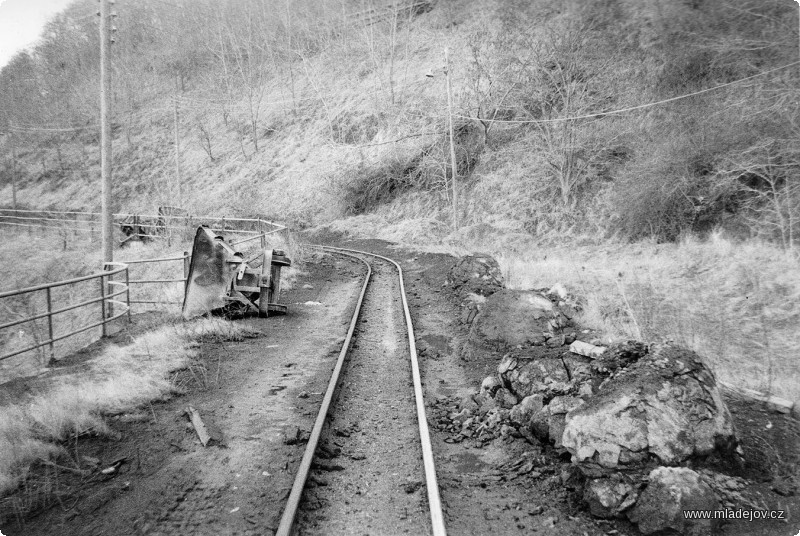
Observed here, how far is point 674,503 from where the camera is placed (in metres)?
3.26

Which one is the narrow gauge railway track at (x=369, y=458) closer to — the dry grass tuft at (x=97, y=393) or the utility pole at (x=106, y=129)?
the dry grass tuft at (x=97, y=393)

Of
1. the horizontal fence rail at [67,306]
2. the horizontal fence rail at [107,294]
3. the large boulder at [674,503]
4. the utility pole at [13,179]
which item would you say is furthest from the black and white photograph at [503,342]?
the utility pole at [13,179]

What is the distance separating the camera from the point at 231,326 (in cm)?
880

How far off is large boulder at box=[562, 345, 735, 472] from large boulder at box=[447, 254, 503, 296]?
258 inches

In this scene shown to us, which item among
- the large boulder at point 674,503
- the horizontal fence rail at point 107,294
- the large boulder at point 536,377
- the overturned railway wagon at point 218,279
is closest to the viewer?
the large boulder at point 674,503

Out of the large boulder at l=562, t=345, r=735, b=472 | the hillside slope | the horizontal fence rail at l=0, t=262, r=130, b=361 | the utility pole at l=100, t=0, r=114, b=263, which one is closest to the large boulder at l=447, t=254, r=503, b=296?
the hillside slope

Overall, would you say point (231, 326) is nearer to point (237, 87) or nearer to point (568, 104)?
point (568, 104)

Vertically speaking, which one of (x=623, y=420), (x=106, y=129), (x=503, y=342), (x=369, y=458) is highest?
(x=106, y=129)

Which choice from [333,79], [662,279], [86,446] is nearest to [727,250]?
[662,279]

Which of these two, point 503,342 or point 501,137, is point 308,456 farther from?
point 501,137

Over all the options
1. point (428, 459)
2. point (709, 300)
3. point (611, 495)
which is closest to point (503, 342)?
point (428, 459)

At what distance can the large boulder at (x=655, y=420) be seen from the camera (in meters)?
3.74

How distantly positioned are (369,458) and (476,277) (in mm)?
8152

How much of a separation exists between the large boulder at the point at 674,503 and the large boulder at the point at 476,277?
737 centimetres
